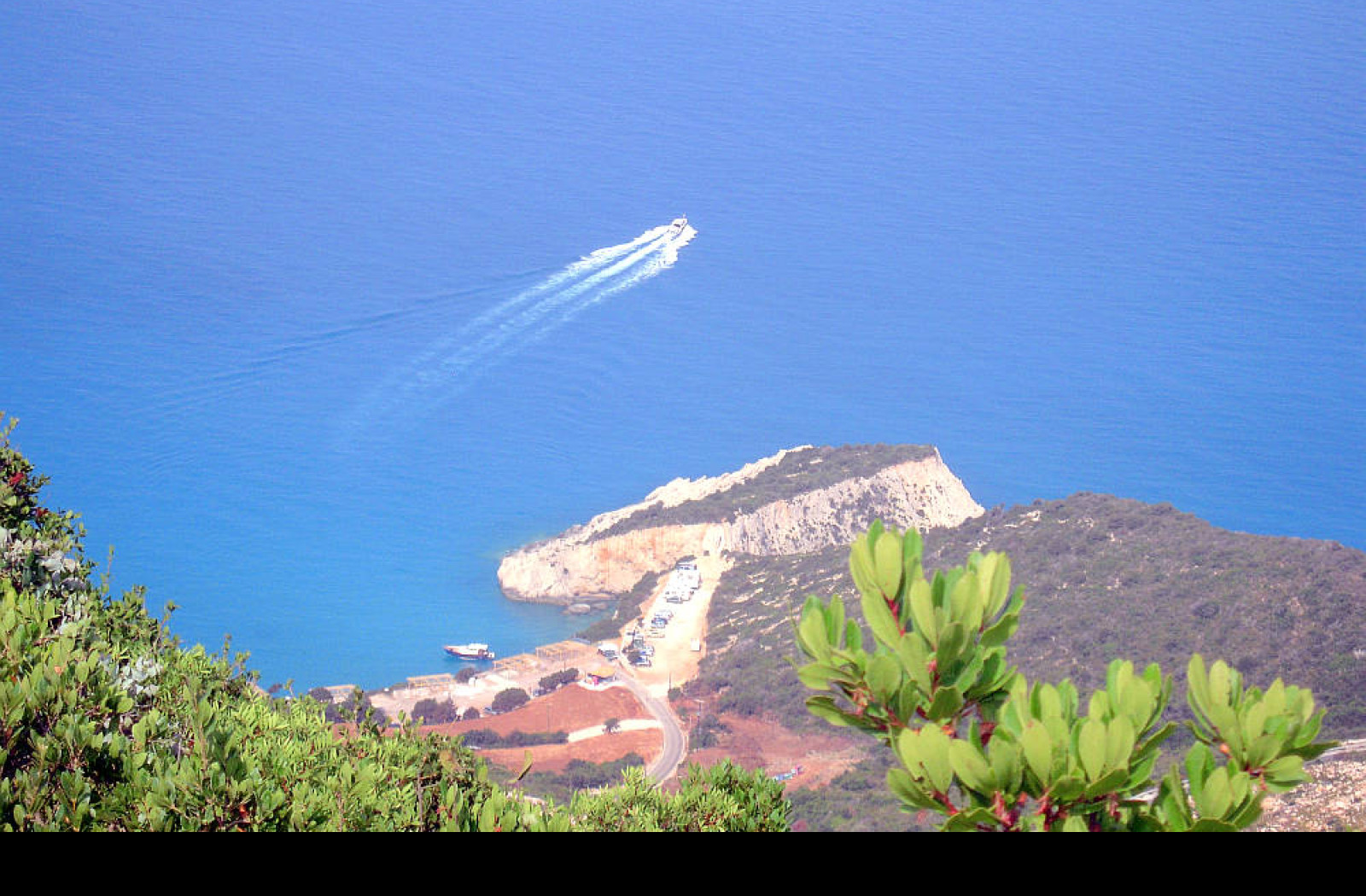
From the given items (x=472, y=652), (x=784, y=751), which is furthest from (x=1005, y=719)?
(x=472, y=652)

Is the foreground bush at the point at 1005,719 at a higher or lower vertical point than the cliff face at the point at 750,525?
lower

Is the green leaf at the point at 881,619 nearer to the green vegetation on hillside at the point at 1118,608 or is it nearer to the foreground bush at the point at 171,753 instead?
the foreground bush at the point at 171,753

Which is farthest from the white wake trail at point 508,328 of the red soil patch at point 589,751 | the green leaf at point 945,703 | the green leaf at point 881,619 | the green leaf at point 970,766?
the green leaf at point 970,766

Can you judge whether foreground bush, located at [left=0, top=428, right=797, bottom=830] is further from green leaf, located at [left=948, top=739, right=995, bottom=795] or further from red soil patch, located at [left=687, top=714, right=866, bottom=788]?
red soil patch, located at [left=687, top=714, right=866, bottom=788]

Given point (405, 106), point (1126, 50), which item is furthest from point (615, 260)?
point (1126, 50)
